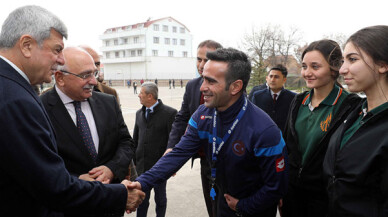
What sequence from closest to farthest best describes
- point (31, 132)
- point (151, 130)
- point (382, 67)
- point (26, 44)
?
point (31, 132)
point (26, 44)
point (382, 67)
point (151, 130)

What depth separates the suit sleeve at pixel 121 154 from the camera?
2539 mm

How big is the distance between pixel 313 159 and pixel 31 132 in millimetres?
2212

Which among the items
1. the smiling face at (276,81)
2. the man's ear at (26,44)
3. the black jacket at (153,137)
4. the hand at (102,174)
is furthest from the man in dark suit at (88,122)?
the smiling face at (276,81)

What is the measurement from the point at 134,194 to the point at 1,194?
1.13 meters

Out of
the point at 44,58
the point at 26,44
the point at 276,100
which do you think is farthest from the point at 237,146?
the point at 276,100

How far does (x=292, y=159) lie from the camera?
264cm

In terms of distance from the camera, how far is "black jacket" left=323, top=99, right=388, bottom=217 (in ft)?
5.25

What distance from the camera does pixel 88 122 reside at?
2510 millimetres

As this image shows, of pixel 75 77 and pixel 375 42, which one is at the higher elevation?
pixel 375 42

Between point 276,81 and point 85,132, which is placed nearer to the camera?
point 85,132

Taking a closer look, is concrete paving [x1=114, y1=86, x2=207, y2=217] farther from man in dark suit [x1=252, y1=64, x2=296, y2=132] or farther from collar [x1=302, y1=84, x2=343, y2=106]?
collar [x1=302, y1=84, x2=343, y2=106]

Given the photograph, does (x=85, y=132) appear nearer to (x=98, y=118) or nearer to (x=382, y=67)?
(x=98, y=118)

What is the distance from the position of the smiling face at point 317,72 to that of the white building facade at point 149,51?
55.9 metres

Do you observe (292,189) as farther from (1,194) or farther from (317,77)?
(1,194)
